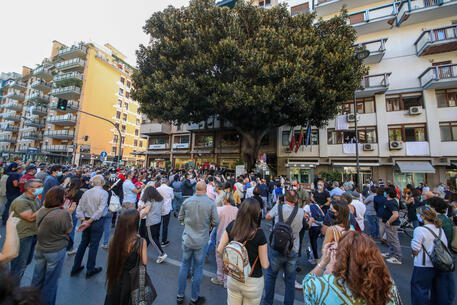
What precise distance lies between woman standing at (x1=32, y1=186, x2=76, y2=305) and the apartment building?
31461 mm

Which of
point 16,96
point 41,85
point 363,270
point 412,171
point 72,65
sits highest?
point 72,65

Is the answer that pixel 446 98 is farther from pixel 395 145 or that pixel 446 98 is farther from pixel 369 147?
pixel 369 147

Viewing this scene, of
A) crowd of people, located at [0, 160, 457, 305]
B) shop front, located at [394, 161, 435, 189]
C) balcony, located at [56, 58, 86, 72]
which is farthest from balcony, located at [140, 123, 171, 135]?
shop front, located at [394, 161, 435, 189]

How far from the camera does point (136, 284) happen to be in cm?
206

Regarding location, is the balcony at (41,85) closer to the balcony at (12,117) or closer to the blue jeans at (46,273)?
the balcony at (12,117)

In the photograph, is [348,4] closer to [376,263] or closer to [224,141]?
[224,141]

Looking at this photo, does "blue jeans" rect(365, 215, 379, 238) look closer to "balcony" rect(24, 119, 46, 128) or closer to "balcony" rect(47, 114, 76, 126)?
"balcony" rect(47, 114, 76, 126)

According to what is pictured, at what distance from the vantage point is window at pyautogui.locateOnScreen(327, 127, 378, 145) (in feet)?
58.3

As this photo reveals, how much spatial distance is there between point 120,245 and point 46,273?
5.88 ft

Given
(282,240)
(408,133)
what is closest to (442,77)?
(408,133)

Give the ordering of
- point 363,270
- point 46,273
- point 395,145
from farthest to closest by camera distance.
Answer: point 395,145
point 46,273
point 363,270

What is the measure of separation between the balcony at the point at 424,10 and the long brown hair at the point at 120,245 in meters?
25.5

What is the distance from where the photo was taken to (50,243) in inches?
108

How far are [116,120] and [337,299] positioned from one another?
4370 cm
